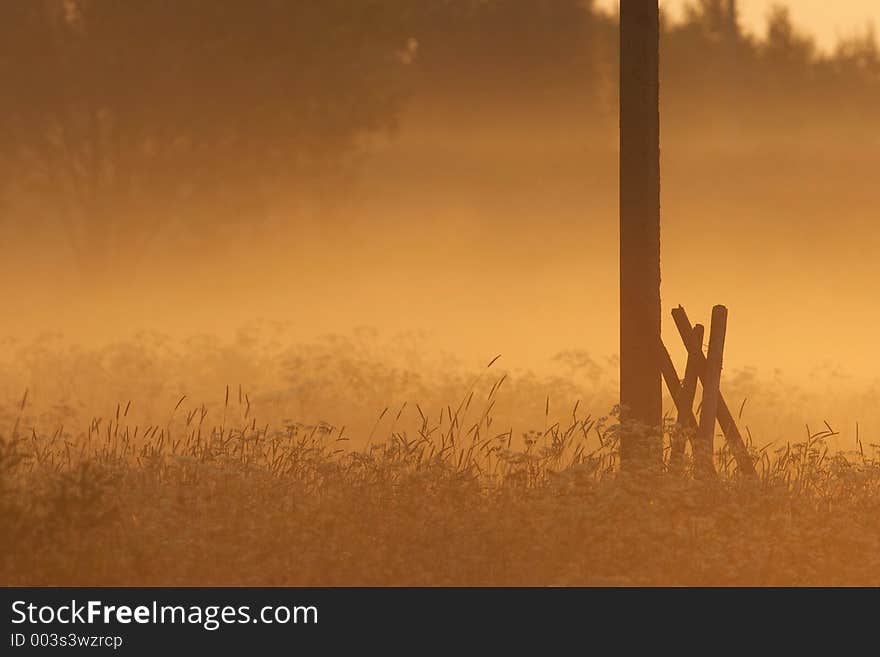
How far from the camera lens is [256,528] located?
941cm

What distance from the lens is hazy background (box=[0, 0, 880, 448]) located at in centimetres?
2094

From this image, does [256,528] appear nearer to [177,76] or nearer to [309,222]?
[177,76]

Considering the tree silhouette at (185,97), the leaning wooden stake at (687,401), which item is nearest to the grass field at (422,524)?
the leaning wooden stake at (687,401)

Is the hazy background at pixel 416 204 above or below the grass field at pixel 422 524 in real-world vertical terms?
above

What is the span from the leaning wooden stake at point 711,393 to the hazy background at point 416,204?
17.9 feet

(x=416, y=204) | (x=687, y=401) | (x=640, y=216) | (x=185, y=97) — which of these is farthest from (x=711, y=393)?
(x=416, y=204)

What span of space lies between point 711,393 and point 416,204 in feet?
134

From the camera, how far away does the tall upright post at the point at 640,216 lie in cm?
1134

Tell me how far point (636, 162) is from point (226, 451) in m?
3.52

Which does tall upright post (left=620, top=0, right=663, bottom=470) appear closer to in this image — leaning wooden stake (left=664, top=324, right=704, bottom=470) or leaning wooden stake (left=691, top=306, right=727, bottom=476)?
leaning wooden stake (left=664, top=324, right=704, bottom=470)

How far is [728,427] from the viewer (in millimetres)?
11406

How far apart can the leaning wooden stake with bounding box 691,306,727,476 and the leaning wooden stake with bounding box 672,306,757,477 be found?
0.17 ft

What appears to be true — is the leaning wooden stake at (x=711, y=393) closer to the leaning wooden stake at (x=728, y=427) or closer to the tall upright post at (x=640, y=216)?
the leaning wooden stake at (x=728, y=427)

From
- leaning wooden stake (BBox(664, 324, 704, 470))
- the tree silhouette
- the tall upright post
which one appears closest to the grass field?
leaning wooden stake (BBox(664, 324, 704, 470))
